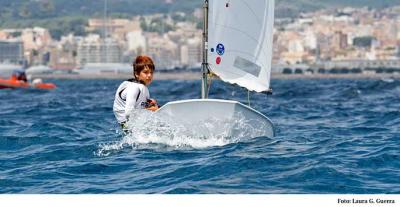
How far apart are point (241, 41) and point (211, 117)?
2023 millimetres

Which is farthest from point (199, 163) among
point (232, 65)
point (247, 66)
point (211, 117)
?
point (247, 66)

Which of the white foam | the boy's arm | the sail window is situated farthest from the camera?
the sail window

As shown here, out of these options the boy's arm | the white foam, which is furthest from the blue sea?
the boy's arm

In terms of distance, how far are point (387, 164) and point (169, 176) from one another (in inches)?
110

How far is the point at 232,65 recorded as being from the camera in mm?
15531

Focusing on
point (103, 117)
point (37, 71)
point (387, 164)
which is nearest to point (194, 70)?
point (37, 71)

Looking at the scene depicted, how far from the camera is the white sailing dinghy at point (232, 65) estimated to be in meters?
14.0

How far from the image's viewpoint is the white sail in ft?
50.1

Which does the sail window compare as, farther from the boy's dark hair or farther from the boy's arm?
the boy's arm

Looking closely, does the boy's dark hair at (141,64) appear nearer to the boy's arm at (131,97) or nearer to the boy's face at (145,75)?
the boy's face at (145,75)

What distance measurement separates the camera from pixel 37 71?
600 feet

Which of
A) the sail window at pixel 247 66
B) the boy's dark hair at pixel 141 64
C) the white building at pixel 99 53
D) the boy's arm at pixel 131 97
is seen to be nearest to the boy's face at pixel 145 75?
the boy's dark hair at pixel 141 64

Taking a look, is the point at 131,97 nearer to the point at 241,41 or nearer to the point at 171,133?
the point at 171,133
